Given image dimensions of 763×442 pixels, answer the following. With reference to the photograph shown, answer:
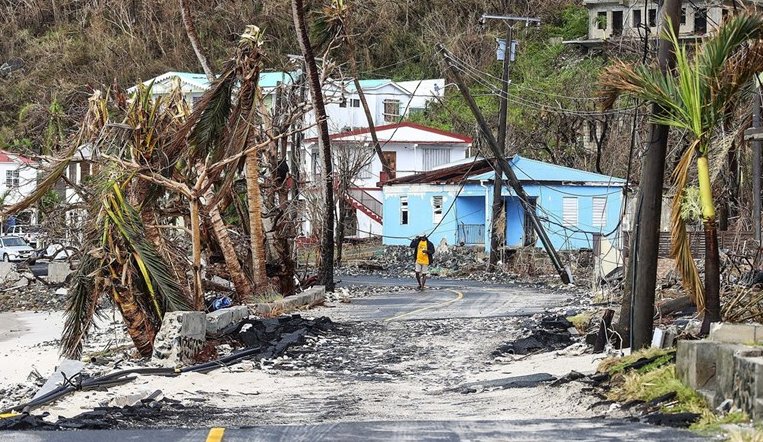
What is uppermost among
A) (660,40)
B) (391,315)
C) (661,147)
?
(660,40)

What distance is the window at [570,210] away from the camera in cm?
Result: 5047

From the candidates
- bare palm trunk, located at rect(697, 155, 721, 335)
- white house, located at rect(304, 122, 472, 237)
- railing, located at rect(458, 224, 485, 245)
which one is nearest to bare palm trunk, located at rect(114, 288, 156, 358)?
bare palm trunk, located at rect(697, 155, 721, 335)

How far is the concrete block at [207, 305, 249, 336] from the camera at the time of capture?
1941 centimetres

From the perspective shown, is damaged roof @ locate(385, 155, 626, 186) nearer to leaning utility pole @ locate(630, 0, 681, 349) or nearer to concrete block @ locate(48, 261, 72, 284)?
concrete block @ locate(48, 261, 72, 284)

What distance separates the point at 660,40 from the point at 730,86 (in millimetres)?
1909

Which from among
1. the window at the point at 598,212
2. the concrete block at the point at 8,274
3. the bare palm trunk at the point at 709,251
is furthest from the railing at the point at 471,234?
Result: the bare palm trunk at the point at 709,251

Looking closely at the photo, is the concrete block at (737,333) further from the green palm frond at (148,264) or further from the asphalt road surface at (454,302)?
the asphalt road surface at (454,302)

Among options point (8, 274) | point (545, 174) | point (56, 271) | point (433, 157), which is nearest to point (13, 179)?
point (56, 271)

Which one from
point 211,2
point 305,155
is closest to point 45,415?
point 305,155

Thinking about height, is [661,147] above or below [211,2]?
below

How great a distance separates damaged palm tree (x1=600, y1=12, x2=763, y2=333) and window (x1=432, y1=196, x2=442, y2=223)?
4086cm

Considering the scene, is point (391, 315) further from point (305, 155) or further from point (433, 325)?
point (305, 155)

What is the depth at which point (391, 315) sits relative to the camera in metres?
26.2

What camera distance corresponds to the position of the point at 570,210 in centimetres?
5075
